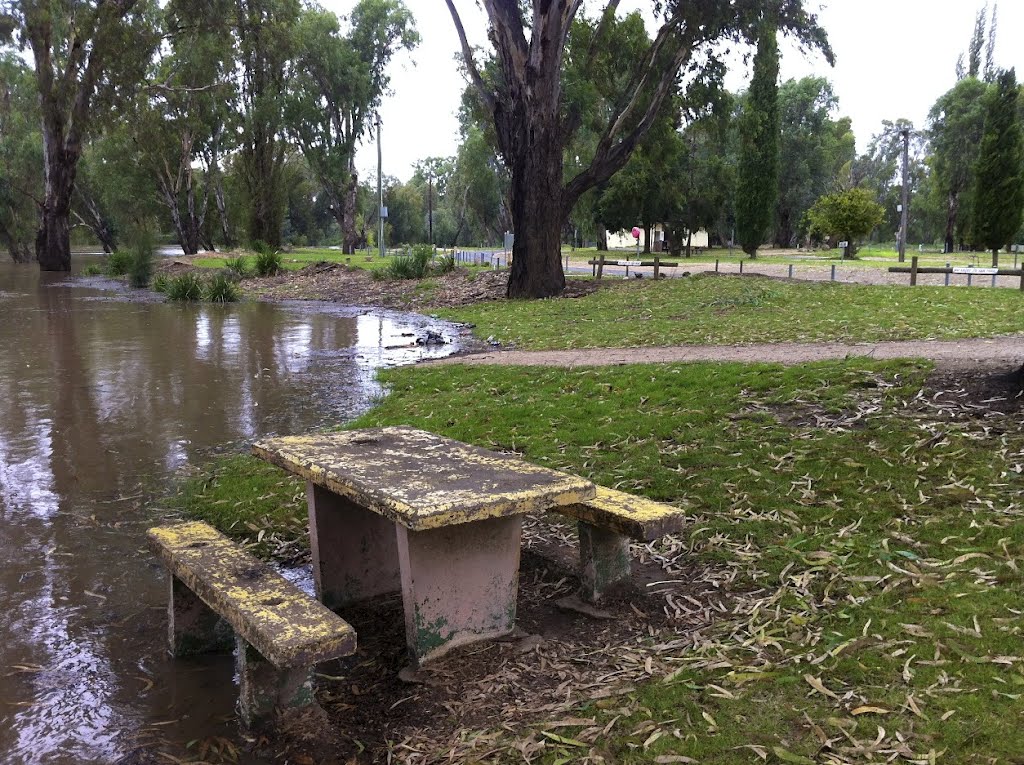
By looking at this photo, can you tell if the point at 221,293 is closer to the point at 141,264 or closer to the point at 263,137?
the point at 141,264

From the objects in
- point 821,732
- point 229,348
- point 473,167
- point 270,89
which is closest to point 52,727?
point 821,732

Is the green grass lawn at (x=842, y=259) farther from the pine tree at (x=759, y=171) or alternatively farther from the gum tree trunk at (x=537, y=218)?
the gum tree trunk at (x=537, y=218)

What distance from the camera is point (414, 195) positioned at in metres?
98.4

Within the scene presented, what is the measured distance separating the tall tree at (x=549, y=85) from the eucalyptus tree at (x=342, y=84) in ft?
87.4

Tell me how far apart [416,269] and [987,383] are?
2110 centimetres

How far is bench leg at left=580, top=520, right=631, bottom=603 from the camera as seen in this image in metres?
4.20

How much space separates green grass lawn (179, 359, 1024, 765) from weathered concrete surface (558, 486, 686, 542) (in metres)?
0.47

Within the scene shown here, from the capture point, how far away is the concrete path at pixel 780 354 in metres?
7.83

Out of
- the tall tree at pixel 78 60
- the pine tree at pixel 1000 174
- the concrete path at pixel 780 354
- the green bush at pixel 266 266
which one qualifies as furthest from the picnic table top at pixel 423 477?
the pine tree at pixel 1000 174

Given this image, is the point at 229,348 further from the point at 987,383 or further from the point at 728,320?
the point at 987,383

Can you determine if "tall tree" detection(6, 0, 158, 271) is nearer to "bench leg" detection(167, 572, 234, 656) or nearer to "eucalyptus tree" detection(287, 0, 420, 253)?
"eucalyptus tree" detection(287, 0, 420, 253)

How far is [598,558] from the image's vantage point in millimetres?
4207

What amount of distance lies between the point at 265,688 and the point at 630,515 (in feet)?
5.42

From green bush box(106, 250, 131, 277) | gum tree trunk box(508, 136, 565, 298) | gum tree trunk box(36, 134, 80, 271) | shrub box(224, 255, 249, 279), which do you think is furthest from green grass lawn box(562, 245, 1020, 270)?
gum tree trunk box(36, 134, 80, 271)
